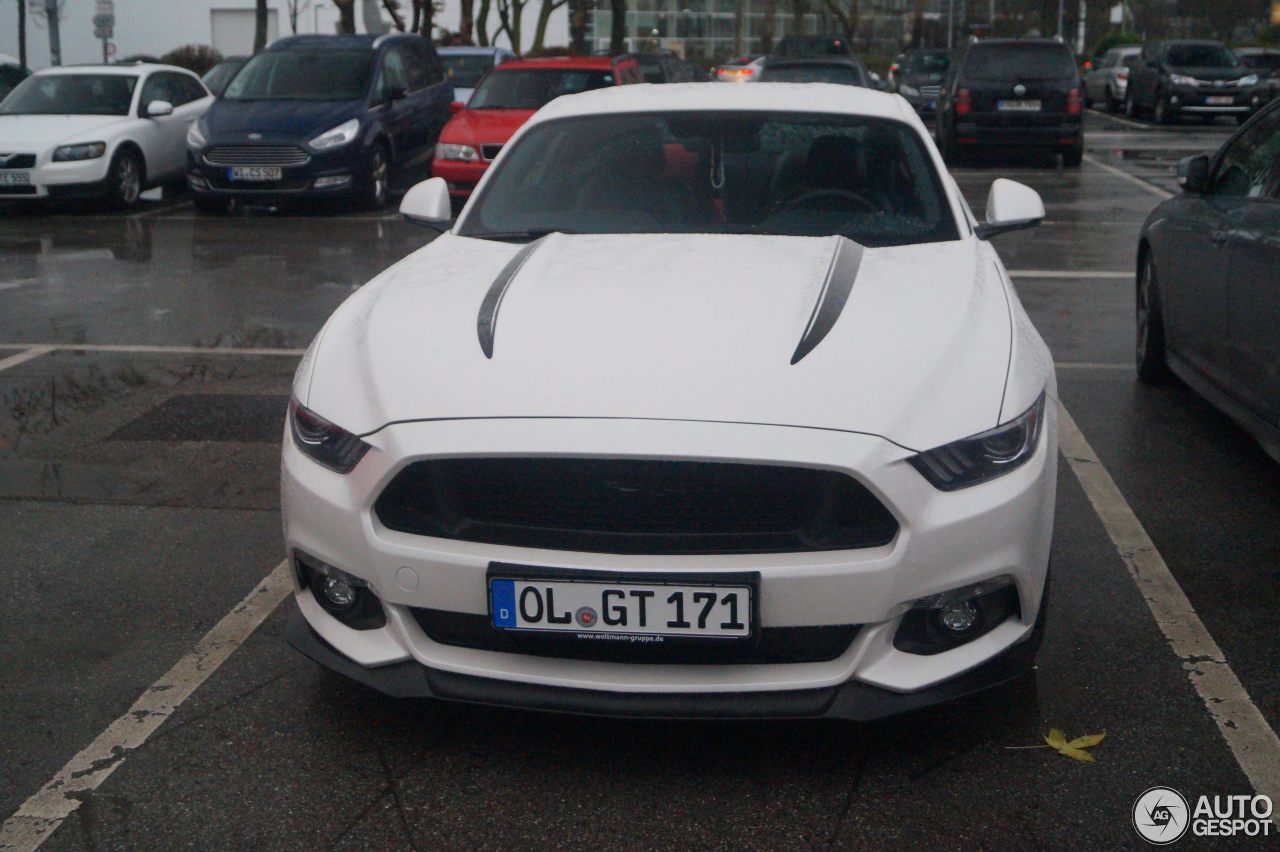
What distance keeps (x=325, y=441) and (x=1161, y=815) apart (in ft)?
6.43

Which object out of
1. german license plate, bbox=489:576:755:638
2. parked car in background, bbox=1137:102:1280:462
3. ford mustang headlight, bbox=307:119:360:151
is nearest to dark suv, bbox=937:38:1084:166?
ford mustang headlight, bbox=307:119:360:151

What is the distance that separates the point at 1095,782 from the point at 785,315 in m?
1.26

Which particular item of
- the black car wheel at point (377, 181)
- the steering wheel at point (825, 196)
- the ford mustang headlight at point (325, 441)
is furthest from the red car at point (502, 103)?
the ford mustang headlight at point (325, 441)

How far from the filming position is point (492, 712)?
3551mm

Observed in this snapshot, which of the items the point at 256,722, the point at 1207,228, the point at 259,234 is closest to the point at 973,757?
the point at 256,722

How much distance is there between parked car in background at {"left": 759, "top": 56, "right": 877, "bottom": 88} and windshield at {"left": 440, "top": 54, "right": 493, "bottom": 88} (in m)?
4.89

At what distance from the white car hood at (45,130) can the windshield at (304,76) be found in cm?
136

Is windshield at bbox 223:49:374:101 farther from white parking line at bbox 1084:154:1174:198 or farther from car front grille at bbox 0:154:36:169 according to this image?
white parking line at bbox 1084:154:1174:198

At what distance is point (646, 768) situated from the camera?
10.8ft

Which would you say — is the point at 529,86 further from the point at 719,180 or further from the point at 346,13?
the point at 346,13

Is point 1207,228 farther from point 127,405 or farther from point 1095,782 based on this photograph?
point 127,405

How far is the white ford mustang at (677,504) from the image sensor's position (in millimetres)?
3014

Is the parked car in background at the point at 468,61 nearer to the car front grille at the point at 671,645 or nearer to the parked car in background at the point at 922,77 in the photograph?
the parked car in background at the point at 922,77

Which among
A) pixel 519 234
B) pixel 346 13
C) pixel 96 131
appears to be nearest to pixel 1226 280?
pixel 519 234
